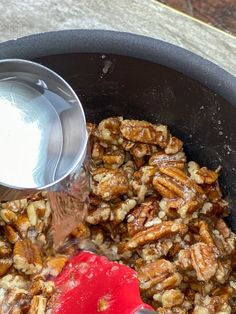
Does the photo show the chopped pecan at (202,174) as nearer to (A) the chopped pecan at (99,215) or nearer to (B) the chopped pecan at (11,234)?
(A) the chopped pecan at (99,215)

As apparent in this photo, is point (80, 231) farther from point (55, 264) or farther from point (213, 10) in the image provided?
point (213, 10)

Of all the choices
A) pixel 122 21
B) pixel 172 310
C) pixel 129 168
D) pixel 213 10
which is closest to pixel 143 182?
pixel 129 168

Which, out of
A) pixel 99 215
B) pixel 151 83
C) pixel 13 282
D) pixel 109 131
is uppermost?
pixel 151 83

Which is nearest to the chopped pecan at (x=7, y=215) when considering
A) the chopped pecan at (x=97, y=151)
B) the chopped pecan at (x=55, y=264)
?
the chopped pecan at (x=55, y=264)

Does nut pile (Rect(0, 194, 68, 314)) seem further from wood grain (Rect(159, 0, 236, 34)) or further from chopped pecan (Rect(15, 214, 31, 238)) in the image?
wood grain (Rect(159, 0, 236, 34))

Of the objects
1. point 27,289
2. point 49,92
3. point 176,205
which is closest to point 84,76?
point 49,92

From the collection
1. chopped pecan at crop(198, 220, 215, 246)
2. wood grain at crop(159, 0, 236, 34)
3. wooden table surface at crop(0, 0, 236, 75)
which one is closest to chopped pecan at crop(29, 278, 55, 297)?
chopped pecan at crop(198, 220, 215, 246)
